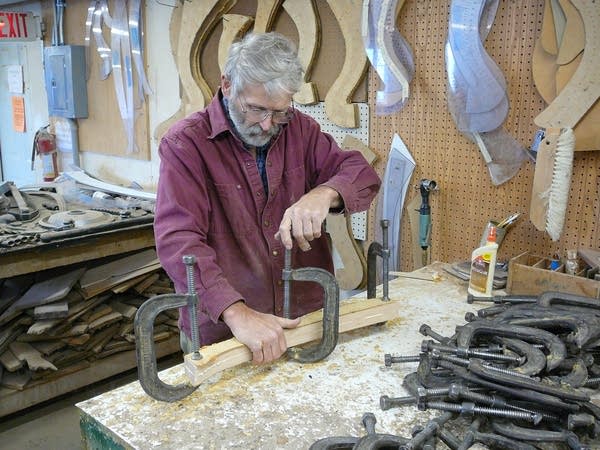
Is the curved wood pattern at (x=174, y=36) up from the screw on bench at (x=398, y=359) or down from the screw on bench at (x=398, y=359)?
up

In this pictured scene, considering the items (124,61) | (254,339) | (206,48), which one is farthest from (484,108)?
(124,61)

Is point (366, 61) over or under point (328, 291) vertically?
over

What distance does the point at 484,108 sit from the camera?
1833 mm

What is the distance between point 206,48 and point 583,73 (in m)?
1.87

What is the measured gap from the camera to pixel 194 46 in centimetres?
279

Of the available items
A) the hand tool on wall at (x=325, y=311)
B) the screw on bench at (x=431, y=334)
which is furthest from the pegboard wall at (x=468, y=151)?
the hand tool on wall at (x=325, y=311)

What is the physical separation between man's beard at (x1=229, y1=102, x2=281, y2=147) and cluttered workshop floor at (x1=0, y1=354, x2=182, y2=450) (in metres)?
1.70

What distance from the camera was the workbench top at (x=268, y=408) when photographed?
986mm

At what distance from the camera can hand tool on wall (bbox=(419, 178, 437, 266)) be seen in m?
2.02

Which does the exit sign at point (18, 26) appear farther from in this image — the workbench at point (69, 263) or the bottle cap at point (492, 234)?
the bottle cap at point (492, 234)

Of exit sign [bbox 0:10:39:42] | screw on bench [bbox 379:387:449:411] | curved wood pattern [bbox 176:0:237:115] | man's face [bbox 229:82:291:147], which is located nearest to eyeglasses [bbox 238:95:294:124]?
man's face [bbox 229:82:291:147]

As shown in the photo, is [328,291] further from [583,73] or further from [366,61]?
[366,61]

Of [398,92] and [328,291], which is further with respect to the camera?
[398,92]

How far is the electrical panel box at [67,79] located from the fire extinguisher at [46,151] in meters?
0.28
